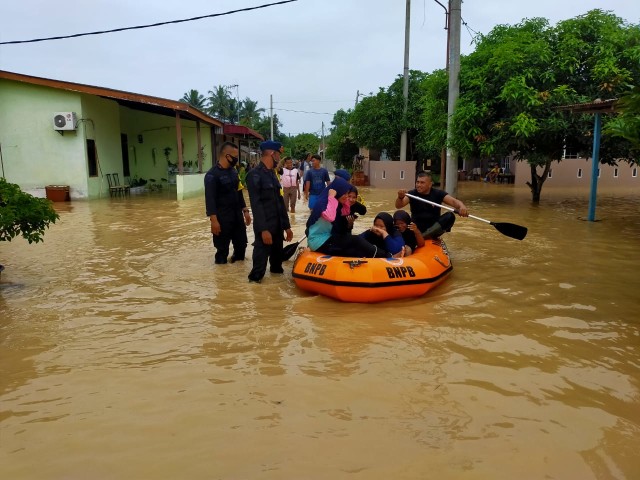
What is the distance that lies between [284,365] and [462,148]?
36.2ft

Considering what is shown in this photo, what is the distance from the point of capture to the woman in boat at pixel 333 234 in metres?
5.68

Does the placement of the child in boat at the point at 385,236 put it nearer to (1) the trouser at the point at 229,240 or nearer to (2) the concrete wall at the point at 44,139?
(1) the trouser at the point at 229,240

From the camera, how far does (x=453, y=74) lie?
13.2 m

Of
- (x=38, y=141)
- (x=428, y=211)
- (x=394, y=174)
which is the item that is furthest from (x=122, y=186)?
(x=428, y=211)

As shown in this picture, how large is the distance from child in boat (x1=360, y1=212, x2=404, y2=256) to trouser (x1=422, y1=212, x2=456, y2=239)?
482 mm

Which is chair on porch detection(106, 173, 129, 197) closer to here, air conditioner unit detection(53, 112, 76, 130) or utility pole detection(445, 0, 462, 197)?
air conditioner unit detection(53, 112, 76, 130)

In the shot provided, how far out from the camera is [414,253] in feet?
19.9

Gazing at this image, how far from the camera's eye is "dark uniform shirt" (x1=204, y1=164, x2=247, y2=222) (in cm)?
673

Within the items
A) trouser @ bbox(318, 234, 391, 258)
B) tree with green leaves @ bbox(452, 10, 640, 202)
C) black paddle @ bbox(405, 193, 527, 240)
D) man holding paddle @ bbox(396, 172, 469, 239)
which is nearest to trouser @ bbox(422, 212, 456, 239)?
man holding paddle @ bbox(396, 172, 469, 239)

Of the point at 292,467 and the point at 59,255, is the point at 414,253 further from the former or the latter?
the point at 59,255

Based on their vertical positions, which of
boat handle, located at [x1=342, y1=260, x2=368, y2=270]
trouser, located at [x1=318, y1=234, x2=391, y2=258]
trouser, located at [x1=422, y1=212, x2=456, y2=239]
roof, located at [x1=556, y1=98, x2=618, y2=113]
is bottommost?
boat handle, located at [x1=342, y1=260, x2=368, y2=270]

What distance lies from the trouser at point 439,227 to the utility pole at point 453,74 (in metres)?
7.59

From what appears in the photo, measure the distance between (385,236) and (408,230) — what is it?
54 cm

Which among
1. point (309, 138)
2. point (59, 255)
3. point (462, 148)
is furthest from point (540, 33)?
point (309, 138)
